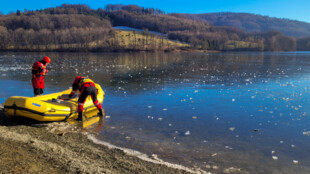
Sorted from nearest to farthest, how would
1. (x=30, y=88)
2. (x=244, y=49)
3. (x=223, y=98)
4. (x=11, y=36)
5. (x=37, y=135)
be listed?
(x=37, y=135), (x=223, y=98), (x=30, y=88), (x=11, y=36), (x=244, y=49)

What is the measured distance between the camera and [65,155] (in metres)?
6.49

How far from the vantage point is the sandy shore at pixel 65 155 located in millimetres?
5668

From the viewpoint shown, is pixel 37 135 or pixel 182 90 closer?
pixel 37 135

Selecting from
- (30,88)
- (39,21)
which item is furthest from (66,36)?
(30,88)

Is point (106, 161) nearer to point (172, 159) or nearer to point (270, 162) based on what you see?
point (172, 159)

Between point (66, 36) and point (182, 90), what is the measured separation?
383 ft

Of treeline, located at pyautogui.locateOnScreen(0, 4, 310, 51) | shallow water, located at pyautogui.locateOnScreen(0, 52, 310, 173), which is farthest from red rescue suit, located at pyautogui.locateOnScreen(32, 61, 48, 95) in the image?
treeline, located at pyautogui.locateOnScreen(0, 4, 310, 51)

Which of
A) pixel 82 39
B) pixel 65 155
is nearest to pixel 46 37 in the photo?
pixel 82 39

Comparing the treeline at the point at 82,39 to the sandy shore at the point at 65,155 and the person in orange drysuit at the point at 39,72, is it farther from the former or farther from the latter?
the sandy shore at the point at 65,155

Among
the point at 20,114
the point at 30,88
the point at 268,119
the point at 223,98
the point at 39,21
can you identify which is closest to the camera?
the point at 20,114

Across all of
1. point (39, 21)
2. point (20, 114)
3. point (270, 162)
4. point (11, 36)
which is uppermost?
point (39, 21)

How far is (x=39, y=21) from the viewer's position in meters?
158

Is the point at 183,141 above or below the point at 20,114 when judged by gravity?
below

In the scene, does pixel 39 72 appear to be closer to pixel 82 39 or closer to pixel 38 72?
pixel 38 72
